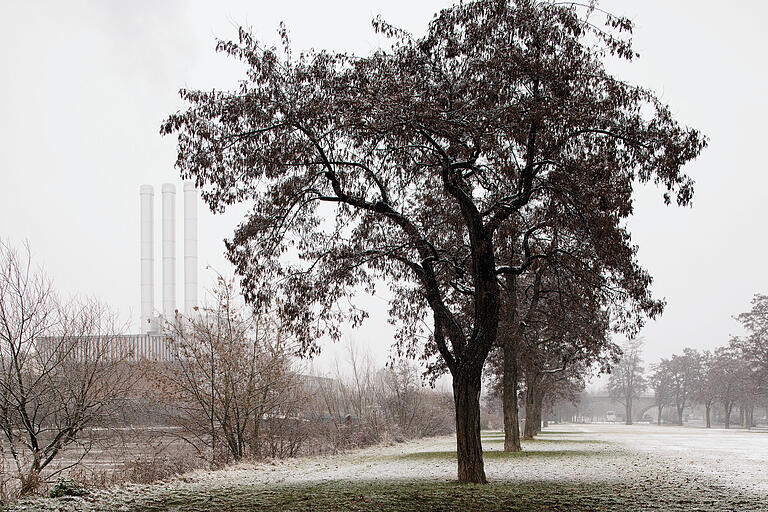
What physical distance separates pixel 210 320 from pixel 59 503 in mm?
9437

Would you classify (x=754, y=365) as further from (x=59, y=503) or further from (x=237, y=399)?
(x=59, y=503)

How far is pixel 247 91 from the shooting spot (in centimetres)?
1288

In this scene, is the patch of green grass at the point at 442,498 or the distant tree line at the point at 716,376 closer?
the patch of green grass at the point at 442,498

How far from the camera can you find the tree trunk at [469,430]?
12.6 metres

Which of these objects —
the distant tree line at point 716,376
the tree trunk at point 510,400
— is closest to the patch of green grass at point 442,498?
the tree trunk at point 510,400

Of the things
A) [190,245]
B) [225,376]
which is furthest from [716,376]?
[225,376]

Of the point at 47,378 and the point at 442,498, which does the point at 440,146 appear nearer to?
the point at 442,498

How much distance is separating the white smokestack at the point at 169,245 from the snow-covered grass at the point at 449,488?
3268 cm

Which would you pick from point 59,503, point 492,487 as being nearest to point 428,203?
point 492,487

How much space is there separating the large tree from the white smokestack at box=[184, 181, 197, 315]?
3674 centimetres

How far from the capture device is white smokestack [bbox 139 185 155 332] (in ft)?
163

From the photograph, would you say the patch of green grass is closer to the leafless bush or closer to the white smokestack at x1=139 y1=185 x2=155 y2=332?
the leafless bush

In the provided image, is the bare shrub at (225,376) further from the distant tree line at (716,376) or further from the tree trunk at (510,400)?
the distant tree line at (716,376)

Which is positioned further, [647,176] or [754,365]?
[754,365]
